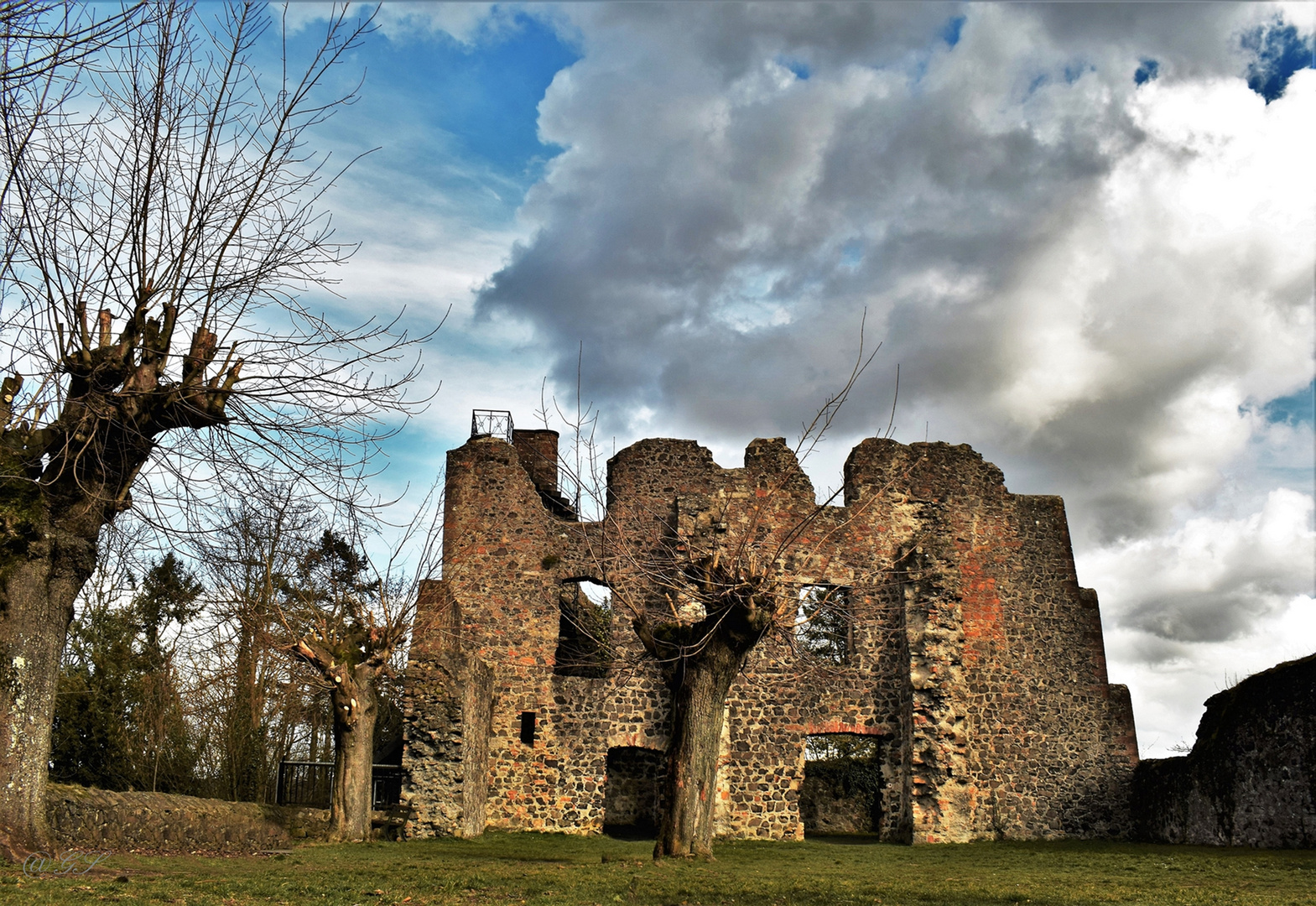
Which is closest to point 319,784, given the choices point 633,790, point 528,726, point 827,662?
Result: point 528,726

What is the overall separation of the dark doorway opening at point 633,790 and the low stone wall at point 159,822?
8091 millimetres

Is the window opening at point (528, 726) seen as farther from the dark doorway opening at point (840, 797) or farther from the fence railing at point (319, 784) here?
the dark doorway opening at point (840, 797)

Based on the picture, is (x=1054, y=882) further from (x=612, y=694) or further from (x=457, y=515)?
(x=457, y=515)

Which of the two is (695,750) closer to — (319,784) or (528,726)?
(528,726)

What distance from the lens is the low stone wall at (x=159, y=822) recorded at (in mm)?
8656

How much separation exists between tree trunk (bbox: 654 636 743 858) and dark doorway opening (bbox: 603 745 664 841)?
906 centimetres

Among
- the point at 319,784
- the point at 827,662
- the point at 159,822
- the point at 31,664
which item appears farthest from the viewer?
the point at 319,784

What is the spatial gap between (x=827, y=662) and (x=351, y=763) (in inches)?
345

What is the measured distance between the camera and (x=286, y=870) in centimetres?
919

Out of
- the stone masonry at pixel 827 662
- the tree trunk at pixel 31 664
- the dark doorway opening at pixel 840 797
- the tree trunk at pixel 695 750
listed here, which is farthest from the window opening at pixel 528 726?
the tree trunk at pixel 31 664

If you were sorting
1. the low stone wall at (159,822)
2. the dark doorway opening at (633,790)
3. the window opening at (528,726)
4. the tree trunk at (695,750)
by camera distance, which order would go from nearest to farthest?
the low stone wall at (159,822) → the tree trunk at (695,750) → the window opening at (528,726) → the dark doorway opening at (633,790)

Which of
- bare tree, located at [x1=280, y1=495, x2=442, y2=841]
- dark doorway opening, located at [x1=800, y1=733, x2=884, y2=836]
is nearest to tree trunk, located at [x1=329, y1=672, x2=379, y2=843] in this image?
bare tree, located at [x1=280, y1=495, x2=442, y2=841]

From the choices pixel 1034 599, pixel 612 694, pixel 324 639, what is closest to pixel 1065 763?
pixel 1034 599

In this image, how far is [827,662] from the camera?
59.8ft
